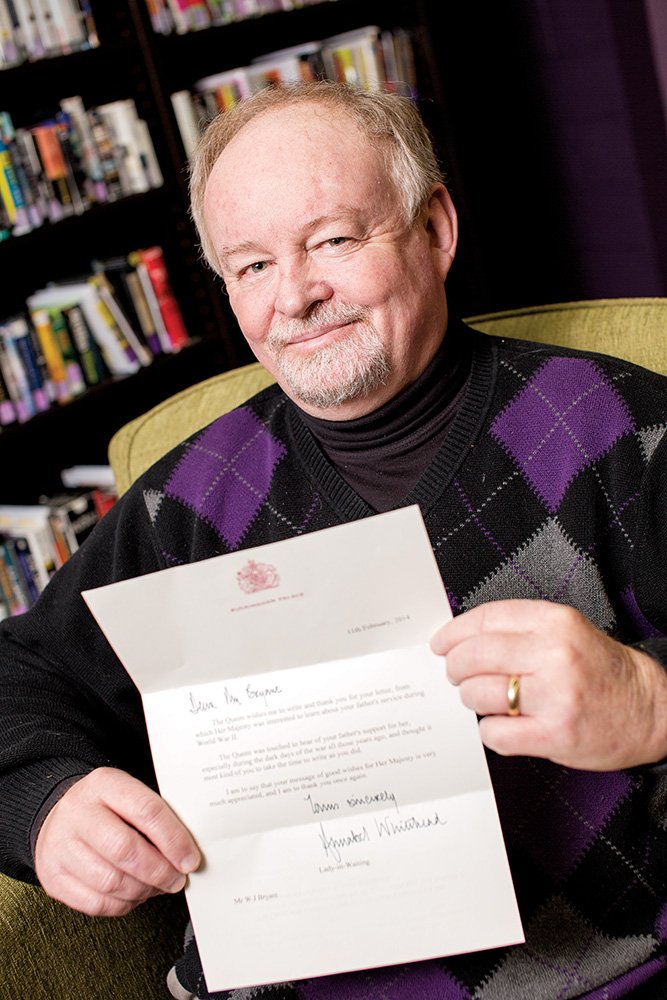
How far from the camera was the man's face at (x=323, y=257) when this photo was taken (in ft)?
4.02

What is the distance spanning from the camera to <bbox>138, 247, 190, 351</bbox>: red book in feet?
9.06

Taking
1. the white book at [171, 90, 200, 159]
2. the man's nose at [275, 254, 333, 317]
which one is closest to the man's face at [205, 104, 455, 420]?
the man's nose at [275, 254, 333, 317]

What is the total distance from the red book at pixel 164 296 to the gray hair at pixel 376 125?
144 centimetres

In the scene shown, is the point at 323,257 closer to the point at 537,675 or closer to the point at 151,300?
the point at 537,675

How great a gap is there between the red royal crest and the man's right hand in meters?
0.24

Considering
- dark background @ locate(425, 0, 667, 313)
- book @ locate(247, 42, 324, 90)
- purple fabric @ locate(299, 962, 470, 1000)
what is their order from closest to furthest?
purple fabric @ locate(299, 962, 470, 1000), book @ locate(247, 42, 324, 90), dark background @ locate(425, 0, 667, 313)

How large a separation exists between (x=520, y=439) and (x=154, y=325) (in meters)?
1.77

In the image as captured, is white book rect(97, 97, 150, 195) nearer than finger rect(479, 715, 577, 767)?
No

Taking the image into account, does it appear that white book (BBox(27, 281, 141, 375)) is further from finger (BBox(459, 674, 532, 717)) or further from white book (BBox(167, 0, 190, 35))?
finger (BBox(459, 674, 532, 717))

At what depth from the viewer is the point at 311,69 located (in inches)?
121

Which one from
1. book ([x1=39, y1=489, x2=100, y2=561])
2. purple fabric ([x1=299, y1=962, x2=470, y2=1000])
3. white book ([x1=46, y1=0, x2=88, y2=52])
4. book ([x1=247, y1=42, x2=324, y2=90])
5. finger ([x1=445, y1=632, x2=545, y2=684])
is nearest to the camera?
finger ([x1=445, y1=632, x2=545, y2=684])

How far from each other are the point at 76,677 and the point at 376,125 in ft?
2.45

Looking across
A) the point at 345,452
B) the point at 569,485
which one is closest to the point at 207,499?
the point at 345,452

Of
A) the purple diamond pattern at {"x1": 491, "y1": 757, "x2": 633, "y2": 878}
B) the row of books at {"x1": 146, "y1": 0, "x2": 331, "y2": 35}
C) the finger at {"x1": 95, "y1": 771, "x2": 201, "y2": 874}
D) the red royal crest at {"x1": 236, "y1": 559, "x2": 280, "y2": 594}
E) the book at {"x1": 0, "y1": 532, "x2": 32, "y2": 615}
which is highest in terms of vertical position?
the row of books at {"x1": 146, "y1": 0, "x2": 331, "y2": 35}
